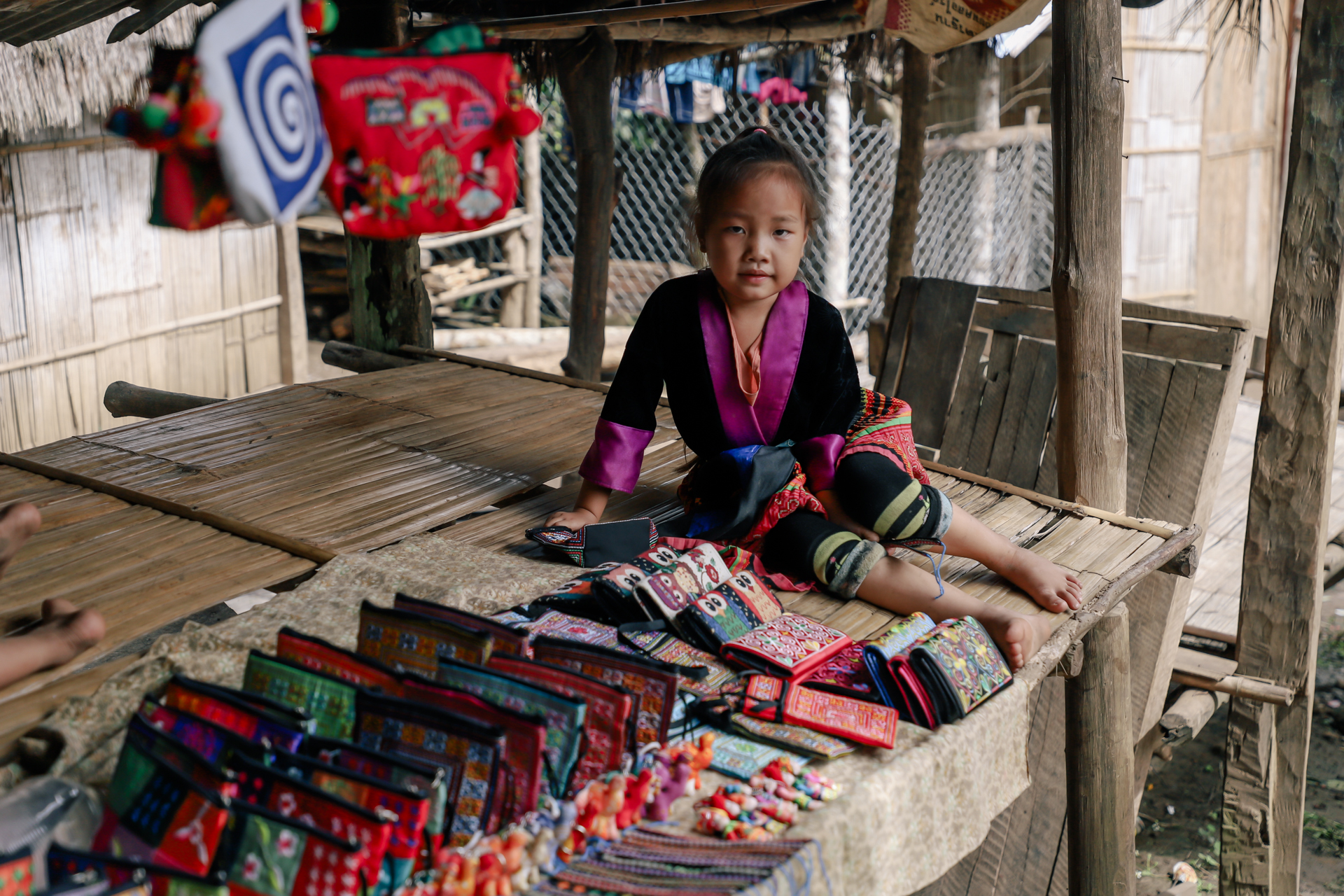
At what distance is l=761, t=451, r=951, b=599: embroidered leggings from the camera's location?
2.09 m

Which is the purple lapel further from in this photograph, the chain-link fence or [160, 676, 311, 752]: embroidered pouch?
the chain-link fence

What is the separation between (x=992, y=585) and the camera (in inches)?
86.4

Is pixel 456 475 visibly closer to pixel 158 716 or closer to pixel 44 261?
pixel 158 716

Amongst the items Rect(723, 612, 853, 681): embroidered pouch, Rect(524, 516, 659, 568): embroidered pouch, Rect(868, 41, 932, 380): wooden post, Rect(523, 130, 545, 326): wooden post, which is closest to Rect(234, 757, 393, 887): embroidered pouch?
Rect(723, 612, 853, 681): embroidered pouch

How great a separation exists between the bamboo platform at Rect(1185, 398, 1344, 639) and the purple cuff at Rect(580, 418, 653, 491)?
79.0 inches

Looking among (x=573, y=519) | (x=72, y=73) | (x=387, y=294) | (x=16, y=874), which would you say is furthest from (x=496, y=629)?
(x=72, y=73)

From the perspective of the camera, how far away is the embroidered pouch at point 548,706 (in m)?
1.32

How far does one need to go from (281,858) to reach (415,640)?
1.32ft

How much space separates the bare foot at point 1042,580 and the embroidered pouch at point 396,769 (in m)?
1.30

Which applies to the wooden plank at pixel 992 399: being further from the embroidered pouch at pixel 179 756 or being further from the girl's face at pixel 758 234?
the embroidered pouch at pixel 179 756

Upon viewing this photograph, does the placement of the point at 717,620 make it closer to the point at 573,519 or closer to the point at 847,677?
the point at 847,677

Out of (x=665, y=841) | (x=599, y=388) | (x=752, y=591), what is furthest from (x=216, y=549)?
(x=599, y=388)

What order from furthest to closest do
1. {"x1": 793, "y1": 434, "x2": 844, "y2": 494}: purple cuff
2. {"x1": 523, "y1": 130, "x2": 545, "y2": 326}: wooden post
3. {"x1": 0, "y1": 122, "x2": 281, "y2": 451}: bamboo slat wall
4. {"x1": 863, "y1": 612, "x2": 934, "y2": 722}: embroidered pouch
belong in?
{"x1": 523, "y1": 130, "x2": 545, "y2": 326}: wooden post → {"x1": 0, "y1": 122, "x2": 281, "y2": 451}: bamboo slat wall → {"x1": 793, "y1": 434, "x2": 844, "y2": 494}: purple cuff → {"x1": 863, "y1": 612, "x2": 934, "y2": 722}: embroidered pouch

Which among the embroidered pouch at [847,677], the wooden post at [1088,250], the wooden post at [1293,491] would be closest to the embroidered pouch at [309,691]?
the embroidered pouch at [847,677]
